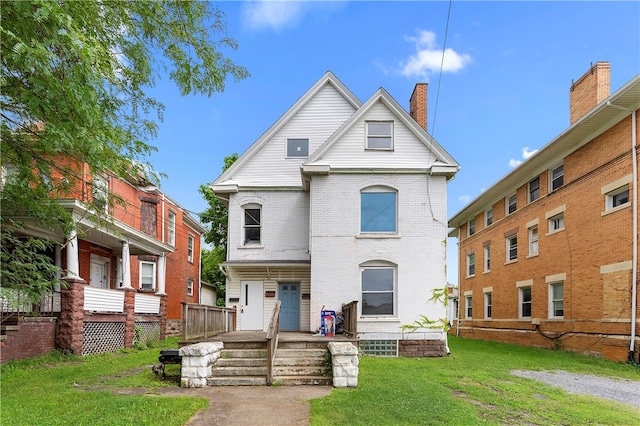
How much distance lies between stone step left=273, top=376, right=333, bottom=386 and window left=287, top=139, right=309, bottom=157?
978 cm

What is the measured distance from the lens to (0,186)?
7238 mm

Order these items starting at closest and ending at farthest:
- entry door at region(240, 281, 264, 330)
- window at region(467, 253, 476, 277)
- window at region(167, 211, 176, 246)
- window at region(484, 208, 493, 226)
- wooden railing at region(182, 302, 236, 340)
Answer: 1. wooden railing at region(182, 302, 236, 340)
2. entry door at region(240, 281, 264, 330)
3. window at region(167, 211, 176, 246)
4. window at region(484, 208, 493, 226)
5. window at region(467, 253, 476, 277)

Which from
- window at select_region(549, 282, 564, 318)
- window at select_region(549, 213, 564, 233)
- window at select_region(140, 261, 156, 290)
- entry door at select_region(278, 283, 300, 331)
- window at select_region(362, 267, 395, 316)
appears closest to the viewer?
window at select_region(362, 267, 395, 316)

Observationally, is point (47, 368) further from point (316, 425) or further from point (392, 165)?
point (392, 165)

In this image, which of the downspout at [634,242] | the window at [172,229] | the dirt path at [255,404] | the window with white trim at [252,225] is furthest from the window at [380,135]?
the window at [172,229]

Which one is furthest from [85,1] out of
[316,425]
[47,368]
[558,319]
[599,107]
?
[558,319]

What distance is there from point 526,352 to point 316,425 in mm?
13412

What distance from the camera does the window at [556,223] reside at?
1779 cm

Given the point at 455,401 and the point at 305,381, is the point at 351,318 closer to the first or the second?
the point at 305,381

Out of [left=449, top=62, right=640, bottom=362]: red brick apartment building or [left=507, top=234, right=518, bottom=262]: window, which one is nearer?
[left=449, top=62, right=640, bottom=362]: red brick apartment building

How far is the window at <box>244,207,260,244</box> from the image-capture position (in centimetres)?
1638

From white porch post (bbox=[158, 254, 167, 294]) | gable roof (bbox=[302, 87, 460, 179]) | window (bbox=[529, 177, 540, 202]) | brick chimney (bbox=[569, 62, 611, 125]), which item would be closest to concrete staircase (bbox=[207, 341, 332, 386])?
gable roof (bbox=[302, 87, 460, 179])

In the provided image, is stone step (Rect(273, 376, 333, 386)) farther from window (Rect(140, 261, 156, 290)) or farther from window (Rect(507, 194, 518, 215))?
window (Rect(507, 194, 518, 215))

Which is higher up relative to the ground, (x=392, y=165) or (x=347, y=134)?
(x=347, y=134)
